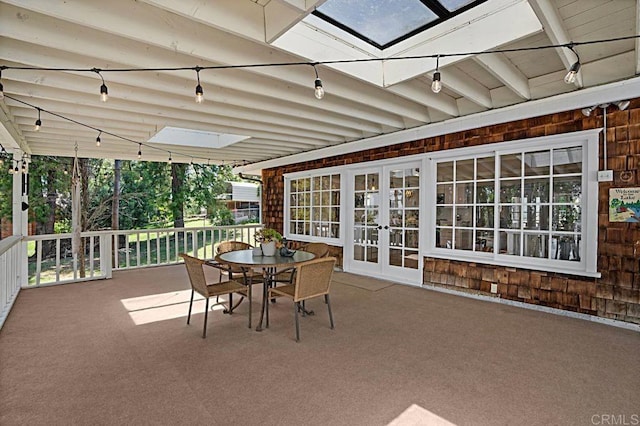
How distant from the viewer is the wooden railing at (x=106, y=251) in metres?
5.94

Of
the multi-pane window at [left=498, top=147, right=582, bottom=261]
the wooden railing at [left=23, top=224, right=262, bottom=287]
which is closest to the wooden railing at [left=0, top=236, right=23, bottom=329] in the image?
the wooden railing at [left=23, top=224, right=262, bottom=287]

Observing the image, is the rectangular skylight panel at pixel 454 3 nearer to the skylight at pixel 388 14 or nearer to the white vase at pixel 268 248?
Result: the skylight at pixel 388 14

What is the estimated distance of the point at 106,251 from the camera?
6.07 m

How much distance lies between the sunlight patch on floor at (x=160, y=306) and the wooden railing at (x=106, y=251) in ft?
6.21

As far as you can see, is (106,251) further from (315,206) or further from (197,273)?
(315,206)

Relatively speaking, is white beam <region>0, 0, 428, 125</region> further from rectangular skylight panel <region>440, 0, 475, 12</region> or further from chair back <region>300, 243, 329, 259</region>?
chair back <region>300, 243, 329, 259</region>

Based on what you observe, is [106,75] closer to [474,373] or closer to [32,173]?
[474,373]

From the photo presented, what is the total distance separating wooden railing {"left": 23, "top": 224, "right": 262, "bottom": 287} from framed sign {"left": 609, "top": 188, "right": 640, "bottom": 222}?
690 centimetres

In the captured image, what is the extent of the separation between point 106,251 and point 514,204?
22.3ft

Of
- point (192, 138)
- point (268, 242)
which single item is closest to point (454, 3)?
point (268, 242)

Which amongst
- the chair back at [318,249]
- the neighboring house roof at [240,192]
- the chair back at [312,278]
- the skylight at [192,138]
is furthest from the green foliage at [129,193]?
the chair back at [312,278]

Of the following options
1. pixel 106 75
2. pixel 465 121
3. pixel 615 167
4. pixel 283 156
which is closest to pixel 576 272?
pixel 615 167

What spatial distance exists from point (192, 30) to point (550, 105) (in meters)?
3.89

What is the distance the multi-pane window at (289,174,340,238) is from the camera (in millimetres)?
6840
